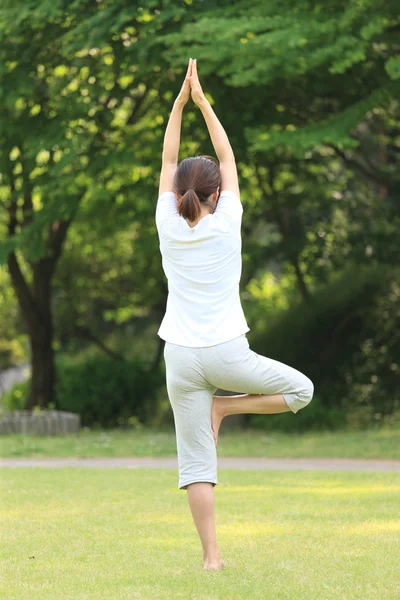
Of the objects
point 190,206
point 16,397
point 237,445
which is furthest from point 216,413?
point 16,397

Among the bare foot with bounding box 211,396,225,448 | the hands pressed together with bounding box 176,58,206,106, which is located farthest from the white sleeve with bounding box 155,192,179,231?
the bare foot with bounding box 211,396,225,448

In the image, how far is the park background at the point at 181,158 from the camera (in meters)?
14.0

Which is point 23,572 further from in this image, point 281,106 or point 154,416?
point 154,416

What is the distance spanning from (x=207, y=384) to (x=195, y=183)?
42.9 inches

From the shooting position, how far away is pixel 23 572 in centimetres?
579

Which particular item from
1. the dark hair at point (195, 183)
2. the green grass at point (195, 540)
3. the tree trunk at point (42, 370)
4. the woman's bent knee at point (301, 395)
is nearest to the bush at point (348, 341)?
the tree trunk at point (42, 370)

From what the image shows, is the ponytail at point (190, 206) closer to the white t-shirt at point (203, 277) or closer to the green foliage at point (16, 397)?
the white t-shirt at point (203, 277)

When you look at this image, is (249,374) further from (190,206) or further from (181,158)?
(181,158)

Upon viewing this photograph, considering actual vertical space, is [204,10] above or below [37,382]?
above

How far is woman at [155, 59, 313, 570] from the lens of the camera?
5.54 m

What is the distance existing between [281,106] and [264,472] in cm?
914

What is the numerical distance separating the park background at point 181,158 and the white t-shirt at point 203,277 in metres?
7.68

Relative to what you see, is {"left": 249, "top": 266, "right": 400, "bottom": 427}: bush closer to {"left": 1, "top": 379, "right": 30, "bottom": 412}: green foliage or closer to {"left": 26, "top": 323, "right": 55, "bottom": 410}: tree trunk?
{"left": 26, "top": 323, "right": 55, "bottom": 410}: tree trunk

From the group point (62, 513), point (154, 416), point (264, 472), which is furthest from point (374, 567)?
point (154, 416)
